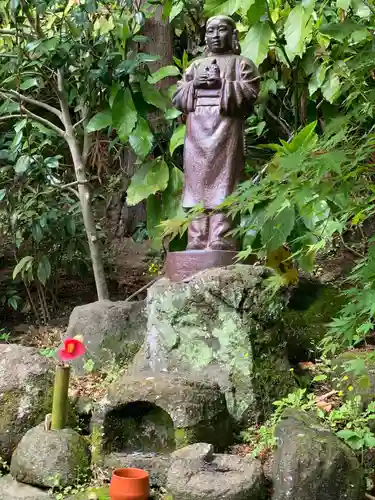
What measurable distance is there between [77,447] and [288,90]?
14.4 feet

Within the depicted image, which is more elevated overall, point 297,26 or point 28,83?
point 297,26

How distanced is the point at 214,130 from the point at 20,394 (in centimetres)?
203

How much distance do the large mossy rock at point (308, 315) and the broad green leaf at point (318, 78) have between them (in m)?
1.67

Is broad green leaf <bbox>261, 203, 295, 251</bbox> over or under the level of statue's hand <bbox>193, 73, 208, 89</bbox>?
over

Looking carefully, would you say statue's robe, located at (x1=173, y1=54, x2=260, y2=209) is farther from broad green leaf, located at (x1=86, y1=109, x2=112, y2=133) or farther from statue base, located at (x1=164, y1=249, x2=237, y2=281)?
broad green leaf, located at (x1=86, y1=109, x2=112, y2=133)

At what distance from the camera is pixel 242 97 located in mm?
4137

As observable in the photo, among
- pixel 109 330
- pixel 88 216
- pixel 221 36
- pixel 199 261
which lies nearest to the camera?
pixel 199 261

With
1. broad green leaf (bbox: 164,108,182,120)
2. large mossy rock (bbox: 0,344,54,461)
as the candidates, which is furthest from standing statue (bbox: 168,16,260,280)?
large mossy rock (bbox: 0,344,54,461)

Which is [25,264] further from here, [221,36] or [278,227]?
[278,227]

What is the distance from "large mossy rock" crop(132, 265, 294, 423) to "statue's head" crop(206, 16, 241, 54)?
1.58m

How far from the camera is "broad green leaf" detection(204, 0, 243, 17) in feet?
8.87

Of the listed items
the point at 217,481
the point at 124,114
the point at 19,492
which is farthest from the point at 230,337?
the point at 124,114

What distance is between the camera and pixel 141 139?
5.23 meters

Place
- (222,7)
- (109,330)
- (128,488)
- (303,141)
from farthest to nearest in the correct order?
(109,330), (222,7), (128,488), (303,141)
